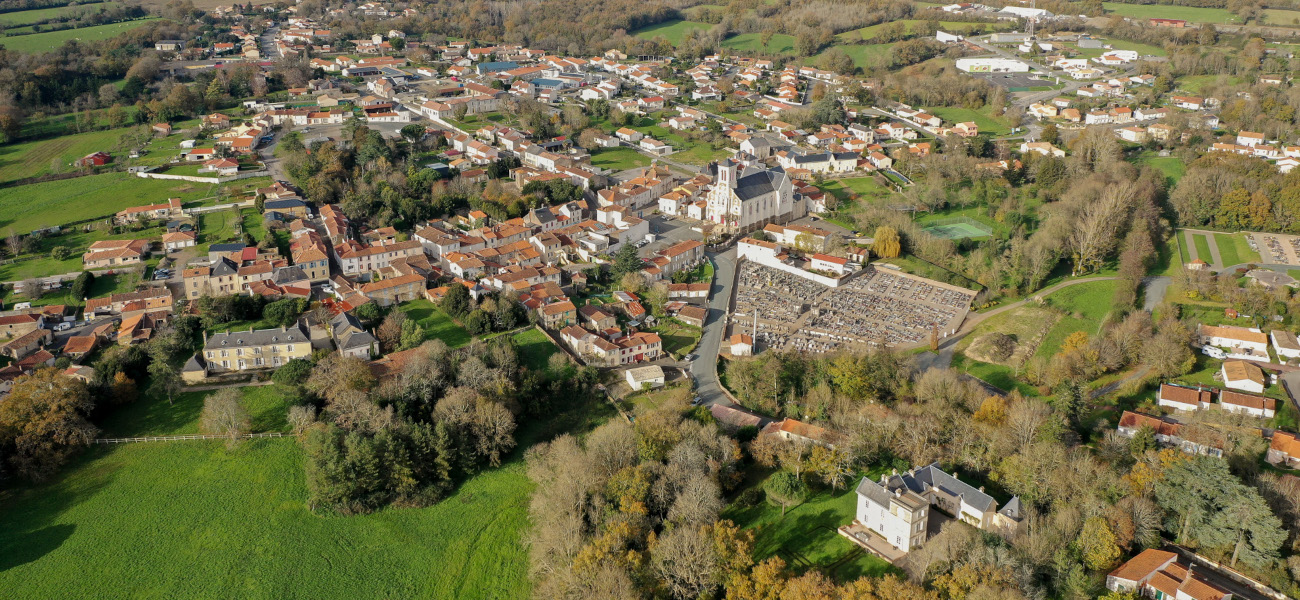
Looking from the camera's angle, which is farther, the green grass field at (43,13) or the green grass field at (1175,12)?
the green grass field at (1175,12)

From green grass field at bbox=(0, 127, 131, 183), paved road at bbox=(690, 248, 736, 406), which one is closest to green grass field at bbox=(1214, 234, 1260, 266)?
paved road at bbox=(690, 248, 736, 406)

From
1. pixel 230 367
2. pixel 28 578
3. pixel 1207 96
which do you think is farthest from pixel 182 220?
pixel 1207 96

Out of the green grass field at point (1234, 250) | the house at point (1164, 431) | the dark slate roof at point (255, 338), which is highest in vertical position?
the house at point (1164, 431)

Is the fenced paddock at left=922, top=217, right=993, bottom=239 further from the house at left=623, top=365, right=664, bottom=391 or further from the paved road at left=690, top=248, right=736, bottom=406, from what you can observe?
the house at left=623, top=365, right=664, bottom=391

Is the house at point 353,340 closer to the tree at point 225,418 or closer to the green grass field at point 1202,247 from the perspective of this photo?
the tree at point 225,418

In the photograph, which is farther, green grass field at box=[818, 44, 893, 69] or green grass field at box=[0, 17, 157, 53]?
green grass field at box=[818, 44, 893, 69]

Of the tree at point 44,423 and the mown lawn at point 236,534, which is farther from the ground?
the tree at point 44,423

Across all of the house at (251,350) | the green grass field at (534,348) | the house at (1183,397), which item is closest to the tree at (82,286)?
the house at (251,350)

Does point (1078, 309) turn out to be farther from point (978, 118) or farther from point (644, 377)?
point (978, 118)
